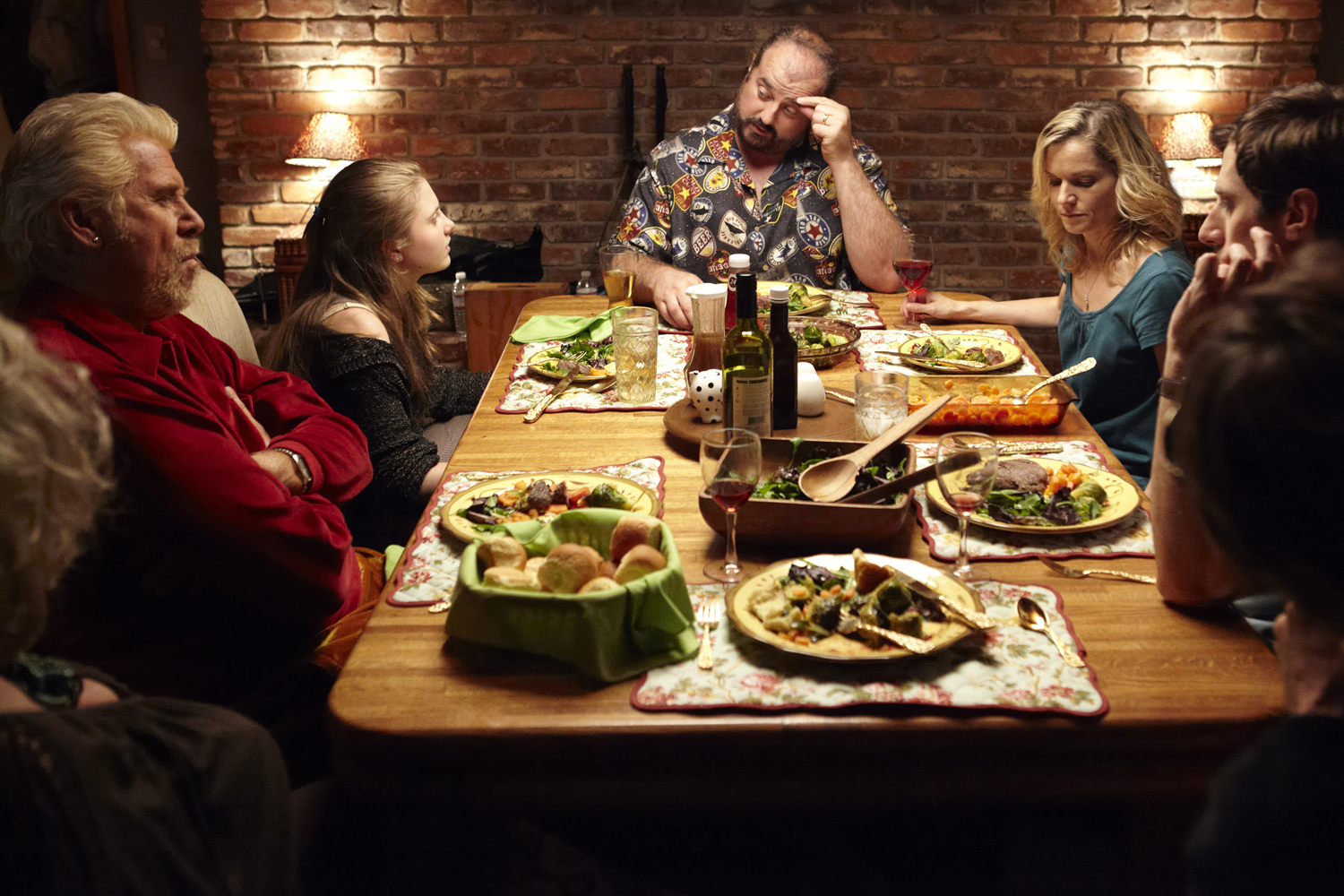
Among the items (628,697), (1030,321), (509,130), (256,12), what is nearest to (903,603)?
(628,697)

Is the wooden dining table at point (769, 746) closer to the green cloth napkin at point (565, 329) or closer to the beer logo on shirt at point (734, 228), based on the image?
the green cloth napkin at point (565, 329)

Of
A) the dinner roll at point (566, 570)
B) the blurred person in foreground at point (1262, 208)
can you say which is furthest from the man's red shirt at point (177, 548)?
the blurred person in foreground at point (1262, 208)

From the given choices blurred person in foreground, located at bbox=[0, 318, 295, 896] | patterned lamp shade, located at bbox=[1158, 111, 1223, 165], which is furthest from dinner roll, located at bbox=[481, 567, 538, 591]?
patterned lamp shade, located at bbox=[1158, 111, 1223, 165]

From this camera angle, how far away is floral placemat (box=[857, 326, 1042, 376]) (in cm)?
214

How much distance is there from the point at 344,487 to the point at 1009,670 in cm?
116

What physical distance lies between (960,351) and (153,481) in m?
1.56

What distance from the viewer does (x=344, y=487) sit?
175 centimetres

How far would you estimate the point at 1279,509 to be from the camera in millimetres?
667

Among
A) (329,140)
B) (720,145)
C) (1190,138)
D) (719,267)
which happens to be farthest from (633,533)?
(1190,138)

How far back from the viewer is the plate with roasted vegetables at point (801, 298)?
8.41 feet

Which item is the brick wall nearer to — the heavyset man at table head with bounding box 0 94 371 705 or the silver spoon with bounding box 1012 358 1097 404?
the silver spoon with bounding box 1012 358 1097 404

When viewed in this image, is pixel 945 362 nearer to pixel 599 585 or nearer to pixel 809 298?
pixel 809 298

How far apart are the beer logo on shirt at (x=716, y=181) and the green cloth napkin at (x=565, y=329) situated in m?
0.88

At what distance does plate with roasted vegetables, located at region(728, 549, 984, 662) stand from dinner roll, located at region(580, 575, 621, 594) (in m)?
0.14
